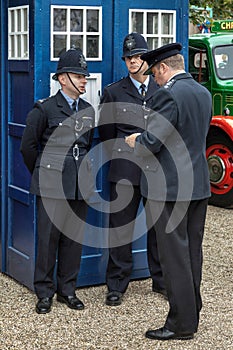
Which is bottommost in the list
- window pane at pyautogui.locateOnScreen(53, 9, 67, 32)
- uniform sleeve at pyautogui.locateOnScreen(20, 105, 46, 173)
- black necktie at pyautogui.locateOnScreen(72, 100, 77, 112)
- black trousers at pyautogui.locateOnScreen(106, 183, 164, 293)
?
black trousers at pyautogui.locateOnScreen(106, 183, 164, 293)

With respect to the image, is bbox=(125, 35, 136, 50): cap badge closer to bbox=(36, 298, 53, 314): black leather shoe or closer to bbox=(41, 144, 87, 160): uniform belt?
bbox=(41, 144, 87, 160): uniform belt

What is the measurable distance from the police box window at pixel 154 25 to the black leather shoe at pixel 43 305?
7.05 ft

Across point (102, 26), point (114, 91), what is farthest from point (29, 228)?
point (102, 26)

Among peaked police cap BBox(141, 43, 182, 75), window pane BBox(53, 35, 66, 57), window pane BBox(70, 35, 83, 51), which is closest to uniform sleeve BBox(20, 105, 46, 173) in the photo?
window pane BBox(53, 35, 66, 57)

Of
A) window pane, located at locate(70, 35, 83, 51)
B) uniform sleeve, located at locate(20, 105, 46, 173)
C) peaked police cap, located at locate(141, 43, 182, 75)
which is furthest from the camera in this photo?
window pane, located at locate(70, 35, 83, 51)

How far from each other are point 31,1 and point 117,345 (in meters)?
2.50

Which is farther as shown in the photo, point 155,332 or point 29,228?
point 29,228

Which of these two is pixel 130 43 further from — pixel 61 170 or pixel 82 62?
pixel 61 170

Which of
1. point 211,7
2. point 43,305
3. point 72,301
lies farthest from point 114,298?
point 211,7

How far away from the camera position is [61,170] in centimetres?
563

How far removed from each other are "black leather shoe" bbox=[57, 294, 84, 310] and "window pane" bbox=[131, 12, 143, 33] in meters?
2.11

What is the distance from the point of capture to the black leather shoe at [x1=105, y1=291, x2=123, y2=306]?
5902mm

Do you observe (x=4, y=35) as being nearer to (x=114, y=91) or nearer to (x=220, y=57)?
(x=114, y=91)

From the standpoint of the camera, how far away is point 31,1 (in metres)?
5.78
